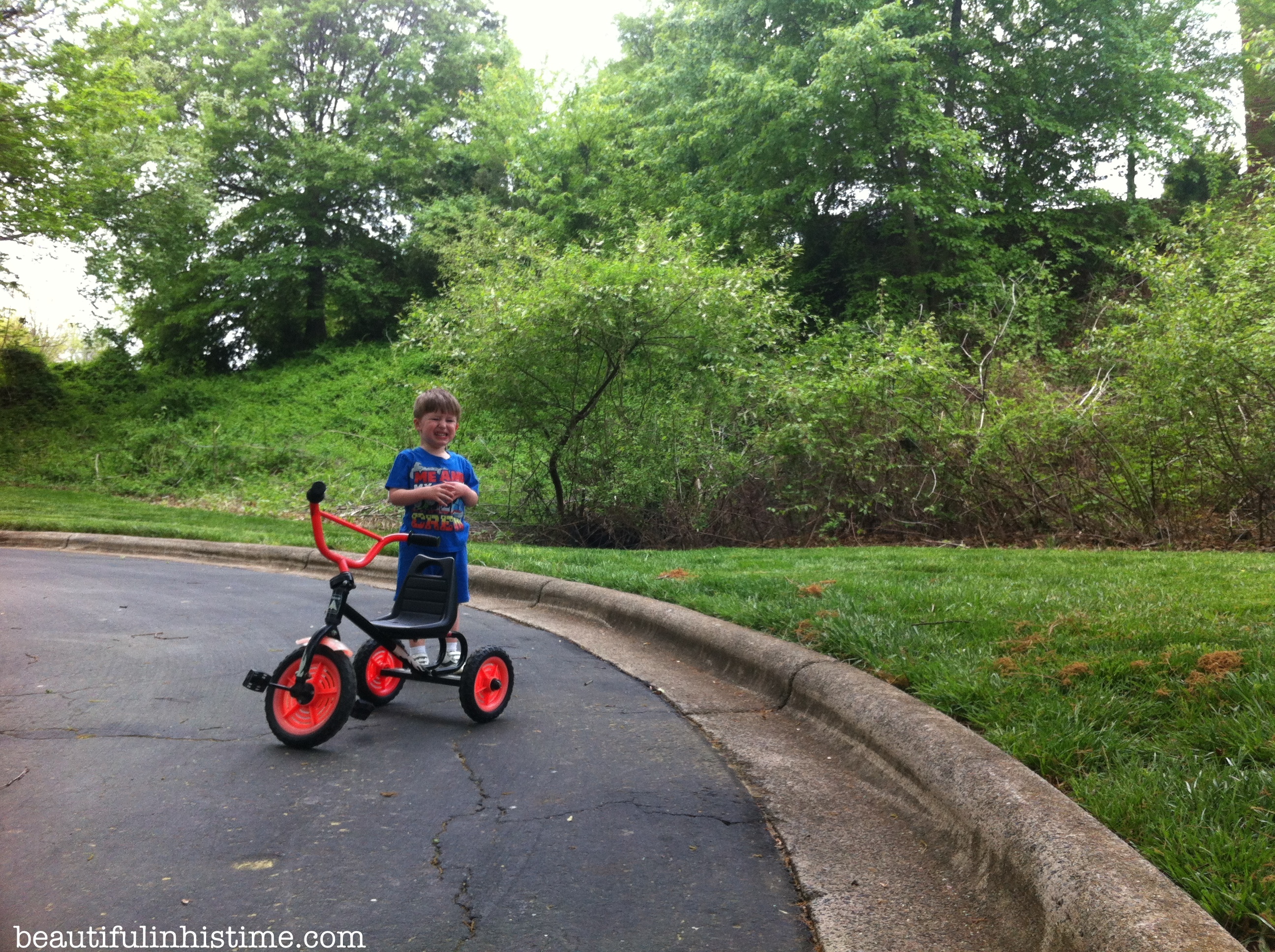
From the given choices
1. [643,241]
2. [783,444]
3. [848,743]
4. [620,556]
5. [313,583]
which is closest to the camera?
[848,743]

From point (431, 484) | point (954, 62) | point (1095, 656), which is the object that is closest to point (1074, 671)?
point (1095, 656)

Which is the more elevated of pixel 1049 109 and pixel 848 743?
pixel 1049 109

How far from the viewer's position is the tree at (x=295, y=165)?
31.4 meters

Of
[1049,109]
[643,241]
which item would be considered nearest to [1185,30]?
[1049,109]

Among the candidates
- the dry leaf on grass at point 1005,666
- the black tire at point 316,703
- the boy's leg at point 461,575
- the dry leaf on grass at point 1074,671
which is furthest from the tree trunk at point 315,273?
the dry leaf on grass at point 1074,671

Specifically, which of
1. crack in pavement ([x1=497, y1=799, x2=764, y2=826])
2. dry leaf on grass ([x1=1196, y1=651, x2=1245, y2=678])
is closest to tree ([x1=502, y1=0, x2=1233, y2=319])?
dry leaf on grass ([x1=1196, y1=651, x2=1245, y2=678])

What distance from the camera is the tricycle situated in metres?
4.12

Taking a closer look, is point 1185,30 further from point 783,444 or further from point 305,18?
point 305,18

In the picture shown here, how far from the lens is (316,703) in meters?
4.20

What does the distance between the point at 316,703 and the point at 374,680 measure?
0.74 m

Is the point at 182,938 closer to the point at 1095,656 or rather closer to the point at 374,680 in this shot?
the point at 374,680

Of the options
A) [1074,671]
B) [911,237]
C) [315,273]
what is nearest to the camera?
[1074,671]

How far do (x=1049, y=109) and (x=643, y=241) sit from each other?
571 inches

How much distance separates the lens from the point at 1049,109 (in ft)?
73.9
